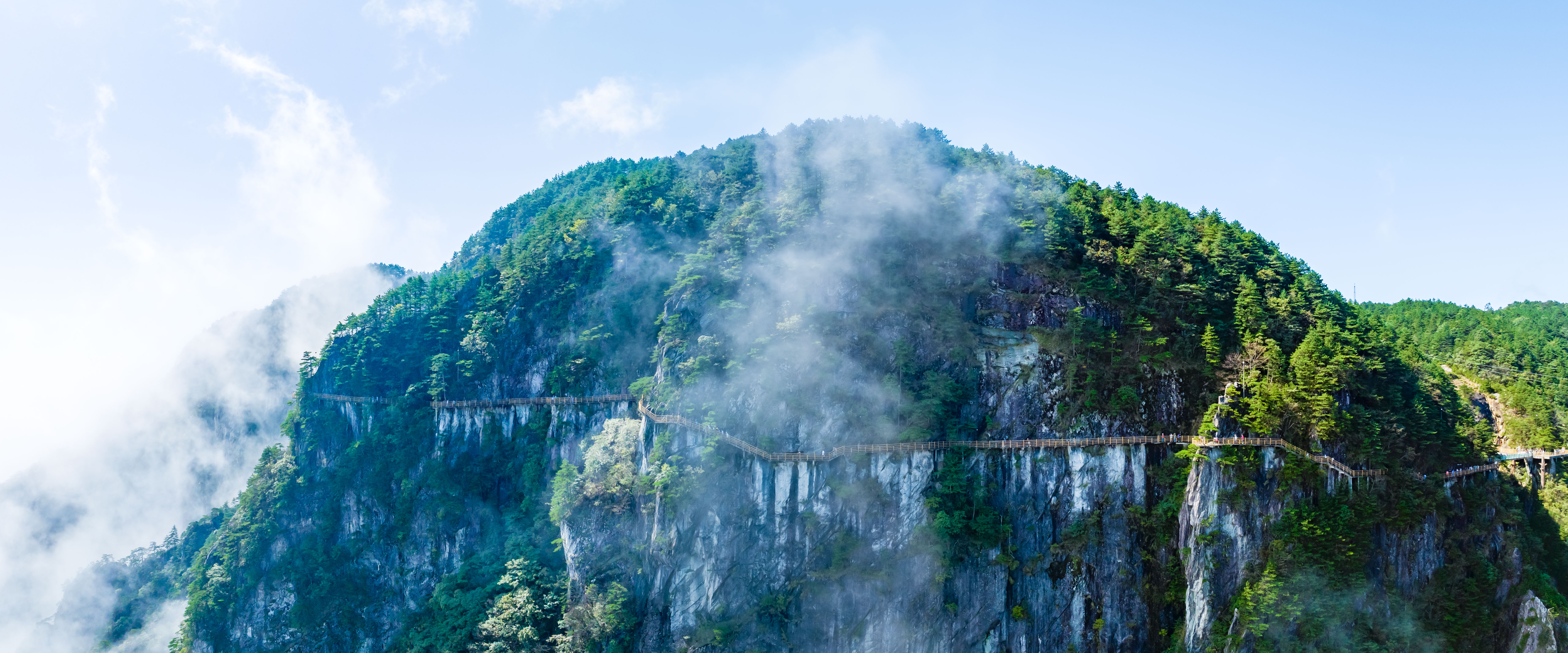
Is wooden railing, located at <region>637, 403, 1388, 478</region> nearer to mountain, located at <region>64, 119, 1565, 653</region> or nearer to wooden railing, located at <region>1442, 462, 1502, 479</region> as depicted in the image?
mountain, located at <region>64, 119, 1565, 653</region>

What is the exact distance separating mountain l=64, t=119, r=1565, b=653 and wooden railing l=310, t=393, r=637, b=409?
0.50 m

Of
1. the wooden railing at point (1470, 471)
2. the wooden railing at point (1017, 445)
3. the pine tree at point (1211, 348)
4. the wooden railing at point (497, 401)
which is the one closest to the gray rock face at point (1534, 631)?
the wooden railing at point (1470, 471)

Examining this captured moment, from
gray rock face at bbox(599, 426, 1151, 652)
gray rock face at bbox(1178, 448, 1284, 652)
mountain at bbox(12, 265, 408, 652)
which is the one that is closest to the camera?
gray rock face at bbox(1178, 448, 1284, 652)

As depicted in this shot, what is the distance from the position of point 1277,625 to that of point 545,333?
53.3 m

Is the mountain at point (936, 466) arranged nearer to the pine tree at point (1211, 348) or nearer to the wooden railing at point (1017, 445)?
the wooden railing at point (1017, 445)

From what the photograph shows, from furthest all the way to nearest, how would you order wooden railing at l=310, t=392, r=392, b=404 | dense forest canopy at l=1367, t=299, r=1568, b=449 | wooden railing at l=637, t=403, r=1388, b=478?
wooden railing at l=310, t=392, r=392, b=404 < dense forest canopy at l=1367, t=299, r=1568, b=449 < wooden railing at l=637, t=403, r=1388, b=478

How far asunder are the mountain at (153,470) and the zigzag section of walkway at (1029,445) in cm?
6557

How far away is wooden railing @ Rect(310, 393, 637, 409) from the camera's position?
6838cm

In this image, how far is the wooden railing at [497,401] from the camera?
6838 cm

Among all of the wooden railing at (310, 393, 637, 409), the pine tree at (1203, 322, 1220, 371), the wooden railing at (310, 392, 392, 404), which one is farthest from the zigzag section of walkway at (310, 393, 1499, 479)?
the wooden railing at (310, 392, 392, 404)

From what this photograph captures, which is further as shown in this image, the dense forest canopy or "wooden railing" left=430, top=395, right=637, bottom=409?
"wooden railing" left=430, top=395, right=637, bottom=409

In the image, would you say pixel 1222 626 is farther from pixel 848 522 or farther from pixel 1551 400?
pixel 1551 400

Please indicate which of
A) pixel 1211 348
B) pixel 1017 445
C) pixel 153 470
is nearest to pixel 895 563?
pixel 1017 445

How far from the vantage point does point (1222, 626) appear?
4669cm
